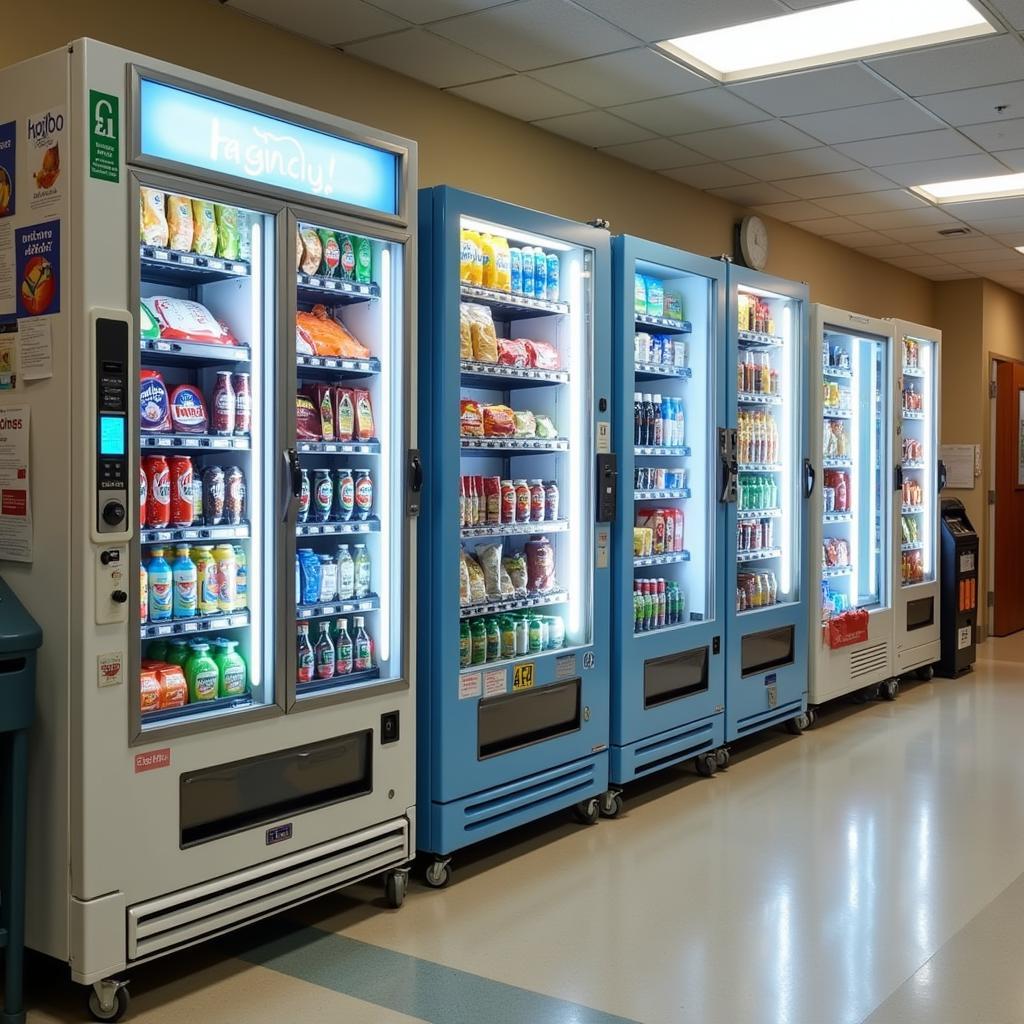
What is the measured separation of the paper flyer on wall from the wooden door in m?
9.16

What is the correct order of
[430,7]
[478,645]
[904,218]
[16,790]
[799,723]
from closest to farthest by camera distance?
1. [16,790]
2. [430,7]
3. [478,645]
4. [799,723]
5. [904,218]

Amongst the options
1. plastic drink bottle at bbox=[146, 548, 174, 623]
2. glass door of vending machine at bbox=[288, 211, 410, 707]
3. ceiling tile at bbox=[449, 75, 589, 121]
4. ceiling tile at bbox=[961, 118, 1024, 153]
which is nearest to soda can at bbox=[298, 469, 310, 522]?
glass door of vending machine at bbox=[288, 211, 410, 707]

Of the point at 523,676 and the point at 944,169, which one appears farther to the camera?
the point at 944,169

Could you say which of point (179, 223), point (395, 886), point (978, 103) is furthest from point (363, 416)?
point (978, 103)

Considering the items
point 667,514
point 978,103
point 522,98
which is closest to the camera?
point 522,98

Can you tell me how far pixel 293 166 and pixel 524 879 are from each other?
2.54 metres

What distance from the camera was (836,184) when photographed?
23.4 feet

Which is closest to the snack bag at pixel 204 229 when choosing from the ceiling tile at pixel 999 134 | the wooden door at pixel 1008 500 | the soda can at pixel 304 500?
the soda can at pixel 304 500

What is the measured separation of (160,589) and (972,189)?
6.17 metres

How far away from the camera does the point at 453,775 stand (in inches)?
165

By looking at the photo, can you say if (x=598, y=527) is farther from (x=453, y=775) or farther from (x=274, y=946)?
(x=274, y=946)

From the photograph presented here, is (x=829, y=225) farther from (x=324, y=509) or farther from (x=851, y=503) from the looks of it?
(x=324, y=509)

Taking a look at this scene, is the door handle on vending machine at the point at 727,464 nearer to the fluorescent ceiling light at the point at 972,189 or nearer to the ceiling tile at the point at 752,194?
the ceiling tile at the point at 752,194

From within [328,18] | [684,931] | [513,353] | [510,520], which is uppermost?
[328,18]
